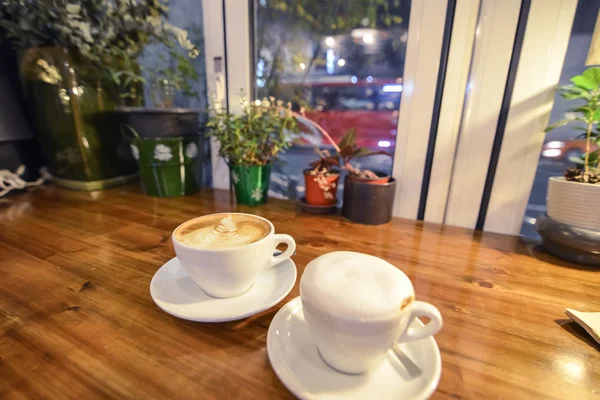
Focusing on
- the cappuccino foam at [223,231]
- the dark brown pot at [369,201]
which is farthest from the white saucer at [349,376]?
the dark brown pot at [369,201]

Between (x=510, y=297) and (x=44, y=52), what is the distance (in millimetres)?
1268

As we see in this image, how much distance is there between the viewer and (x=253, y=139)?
0.87 metres

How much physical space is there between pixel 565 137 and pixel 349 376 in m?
0.82

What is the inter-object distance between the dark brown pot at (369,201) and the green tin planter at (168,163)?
1.71 ft

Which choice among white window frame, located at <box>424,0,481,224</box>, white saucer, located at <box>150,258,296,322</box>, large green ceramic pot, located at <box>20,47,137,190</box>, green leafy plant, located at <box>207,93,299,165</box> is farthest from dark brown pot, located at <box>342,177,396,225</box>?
large green ceramic pot, located at <box>20,47,137,190</box>

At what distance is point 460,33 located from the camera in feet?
2.35

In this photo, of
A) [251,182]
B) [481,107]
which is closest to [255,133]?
[251,182]

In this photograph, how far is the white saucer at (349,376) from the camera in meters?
0.29

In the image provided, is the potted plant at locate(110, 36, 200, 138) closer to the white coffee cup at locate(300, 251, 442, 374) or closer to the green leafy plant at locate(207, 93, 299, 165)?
the green leafy plant at locate(207, 93, 299, 165)

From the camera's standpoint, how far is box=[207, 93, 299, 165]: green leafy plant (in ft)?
2.84

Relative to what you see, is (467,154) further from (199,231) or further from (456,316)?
(199,231)

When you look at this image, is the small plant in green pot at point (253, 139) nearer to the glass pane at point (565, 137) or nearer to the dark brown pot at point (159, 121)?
the dark brown pot at point (159, 121)

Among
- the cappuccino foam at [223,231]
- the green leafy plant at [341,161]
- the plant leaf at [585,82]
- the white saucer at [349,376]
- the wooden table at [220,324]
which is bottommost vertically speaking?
the wooden table at [220,324]

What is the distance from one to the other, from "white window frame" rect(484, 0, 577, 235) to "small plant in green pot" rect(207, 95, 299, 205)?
0.55 m
